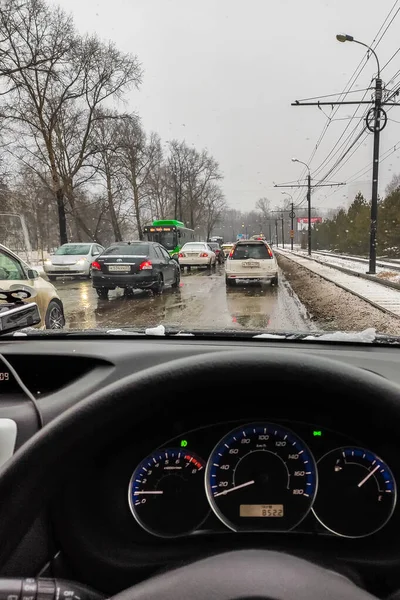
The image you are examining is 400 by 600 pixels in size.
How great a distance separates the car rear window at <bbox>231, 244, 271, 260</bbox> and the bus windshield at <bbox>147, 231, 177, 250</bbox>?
1785 cm

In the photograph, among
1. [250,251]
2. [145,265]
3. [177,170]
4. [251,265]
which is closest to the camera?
[145,265]

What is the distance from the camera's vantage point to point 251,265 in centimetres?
1479

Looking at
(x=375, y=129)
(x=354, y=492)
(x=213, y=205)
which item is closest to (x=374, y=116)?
(x=375, y=129)

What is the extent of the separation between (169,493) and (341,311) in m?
8.11

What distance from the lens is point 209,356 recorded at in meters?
1.26

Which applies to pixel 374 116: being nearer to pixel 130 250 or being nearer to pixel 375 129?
pixel 375 129

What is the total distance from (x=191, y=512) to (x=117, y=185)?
1418 inches

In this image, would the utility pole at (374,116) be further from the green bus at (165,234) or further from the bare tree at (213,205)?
the bare tree at (213,205)

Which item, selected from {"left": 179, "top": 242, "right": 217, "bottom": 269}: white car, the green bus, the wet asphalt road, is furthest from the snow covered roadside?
the green bus

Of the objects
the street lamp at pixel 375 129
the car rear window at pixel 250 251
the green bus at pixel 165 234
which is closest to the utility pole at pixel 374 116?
the street lamp at pixel 375 129

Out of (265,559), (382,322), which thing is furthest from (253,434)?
(382,322)

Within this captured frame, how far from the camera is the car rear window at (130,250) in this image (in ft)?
43.7

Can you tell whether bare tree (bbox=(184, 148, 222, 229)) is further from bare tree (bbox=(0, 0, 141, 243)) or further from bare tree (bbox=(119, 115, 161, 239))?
bare tree (bbox=(0, 0, 141, 243))

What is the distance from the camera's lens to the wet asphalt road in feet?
28.4
